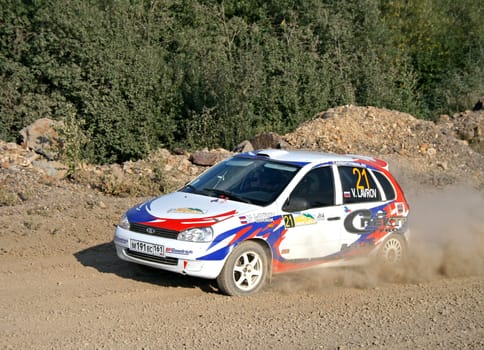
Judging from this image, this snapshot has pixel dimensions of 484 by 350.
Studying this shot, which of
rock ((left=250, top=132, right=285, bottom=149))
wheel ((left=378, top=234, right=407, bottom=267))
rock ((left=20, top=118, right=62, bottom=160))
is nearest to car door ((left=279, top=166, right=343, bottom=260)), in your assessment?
wheel ((left=378, top=234, right=407, bottom=267))

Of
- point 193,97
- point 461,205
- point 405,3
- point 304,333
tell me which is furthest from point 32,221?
point 405,3

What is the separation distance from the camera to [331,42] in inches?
1079

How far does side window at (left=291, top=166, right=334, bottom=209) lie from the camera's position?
890cm

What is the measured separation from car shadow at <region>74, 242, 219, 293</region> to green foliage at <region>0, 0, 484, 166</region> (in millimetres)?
5849

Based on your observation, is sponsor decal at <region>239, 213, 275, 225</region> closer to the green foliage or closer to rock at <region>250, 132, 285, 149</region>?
the green foliage

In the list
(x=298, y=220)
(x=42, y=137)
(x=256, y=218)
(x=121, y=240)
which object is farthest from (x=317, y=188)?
(x=42, y=137)

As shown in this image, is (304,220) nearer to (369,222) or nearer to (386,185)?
(369,222)

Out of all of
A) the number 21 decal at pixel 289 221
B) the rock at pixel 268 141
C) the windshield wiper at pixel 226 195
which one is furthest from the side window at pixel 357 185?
the rock at pixel 268 141

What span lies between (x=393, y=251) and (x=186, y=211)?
3.01 m

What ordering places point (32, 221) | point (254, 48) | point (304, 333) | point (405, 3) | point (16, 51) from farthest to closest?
1. point (405, 3)
2. point (254, 48)
3. point (16, 51)
4. point (32, 221)
5. point (304, 333)

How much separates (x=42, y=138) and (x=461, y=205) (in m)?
10.5

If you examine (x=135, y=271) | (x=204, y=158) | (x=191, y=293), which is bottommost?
(x=204, y=158)

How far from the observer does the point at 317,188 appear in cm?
909

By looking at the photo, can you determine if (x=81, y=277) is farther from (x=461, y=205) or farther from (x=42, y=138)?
(x=42, y=138)
